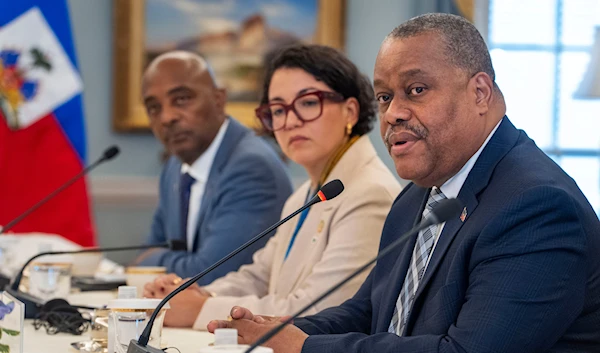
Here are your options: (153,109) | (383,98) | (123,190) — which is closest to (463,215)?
(383,98)

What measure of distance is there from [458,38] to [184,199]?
6.82 ft

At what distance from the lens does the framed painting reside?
5.11 metres

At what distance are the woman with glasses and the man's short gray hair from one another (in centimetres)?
74

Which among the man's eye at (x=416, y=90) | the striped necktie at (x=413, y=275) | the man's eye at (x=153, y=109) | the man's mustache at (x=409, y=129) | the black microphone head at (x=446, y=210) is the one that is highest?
the man's eye at (x=153, y=109)

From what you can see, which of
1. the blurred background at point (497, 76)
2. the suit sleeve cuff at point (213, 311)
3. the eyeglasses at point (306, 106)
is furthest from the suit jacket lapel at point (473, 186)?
the blurred background at point (497, 76)

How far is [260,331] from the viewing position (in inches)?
69.9

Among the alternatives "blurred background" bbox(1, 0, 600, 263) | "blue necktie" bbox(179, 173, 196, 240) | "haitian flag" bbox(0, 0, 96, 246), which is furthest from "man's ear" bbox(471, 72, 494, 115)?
"blurred background" bbox(1, 0, 600, 263)

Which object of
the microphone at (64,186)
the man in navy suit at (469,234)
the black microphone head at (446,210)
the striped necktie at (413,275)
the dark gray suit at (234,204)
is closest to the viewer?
the black microphone head at (446,210)

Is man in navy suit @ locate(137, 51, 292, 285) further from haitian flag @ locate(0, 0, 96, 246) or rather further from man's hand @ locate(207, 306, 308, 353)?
man's hand @ locate(207, 306, 308, 353)

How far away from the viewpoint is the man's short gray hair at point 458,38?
1747mm

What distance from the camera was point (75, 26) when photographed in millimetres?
5211

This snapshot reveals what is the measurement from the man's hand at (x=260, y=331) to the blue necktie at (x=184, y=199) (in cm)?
177

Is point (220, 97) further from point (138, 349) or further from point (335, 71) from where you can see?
point (138, 349)

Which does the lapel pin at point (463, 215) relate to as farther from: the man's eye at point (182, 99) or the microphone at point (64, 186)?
the man's eye at point (182, 99)
